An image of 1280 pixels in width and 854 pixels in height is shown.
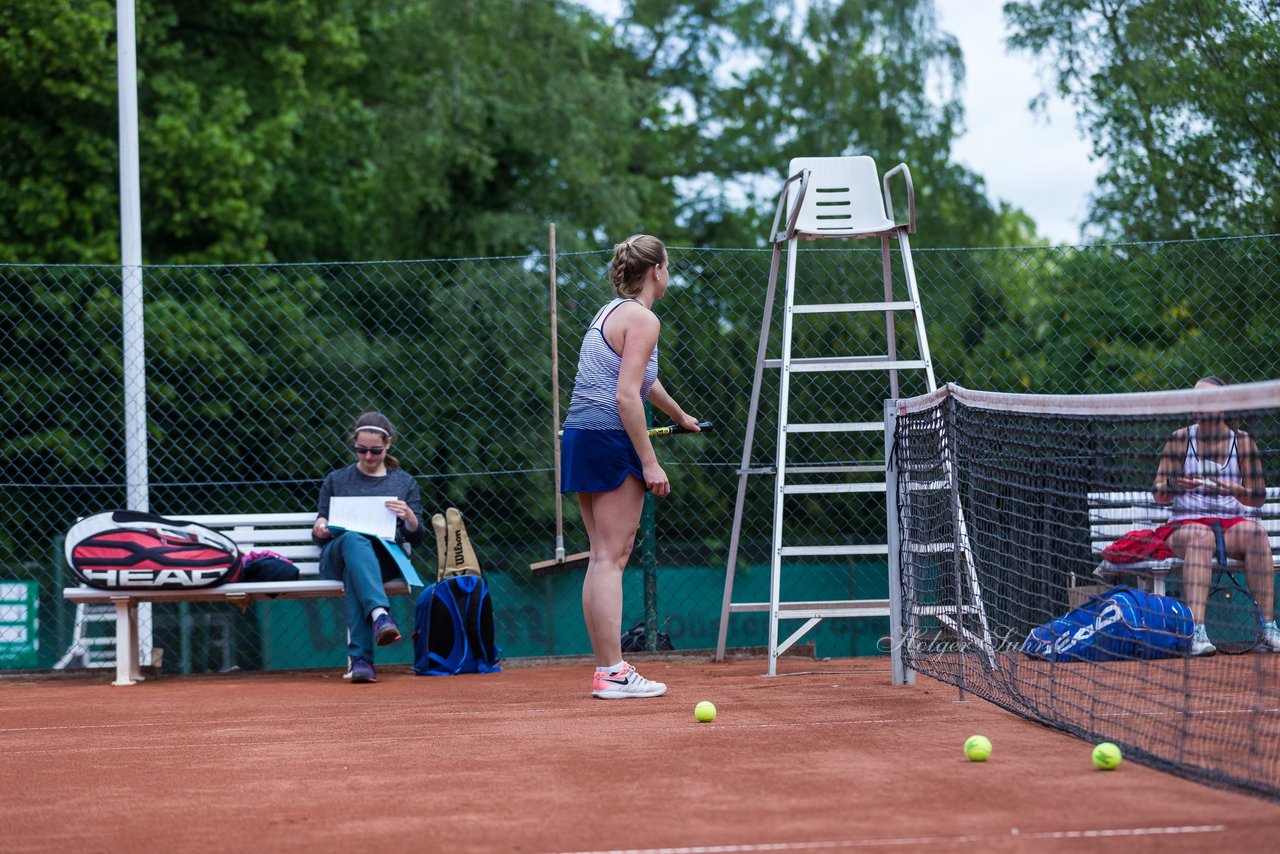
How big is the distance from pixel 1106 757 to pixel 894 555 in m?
1.92

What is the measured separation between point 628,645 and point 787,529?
259 cm

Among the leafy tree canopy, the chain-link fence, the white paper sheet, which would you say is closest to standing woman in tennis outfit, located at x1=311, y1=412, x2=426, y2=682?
the white paper sheet

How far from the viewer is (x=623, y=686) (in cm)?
532

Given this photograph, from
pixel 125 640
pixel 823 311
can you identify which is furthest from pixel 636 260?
pixel 125 640

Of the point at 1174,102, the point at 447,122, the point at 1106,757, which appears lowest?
the point at 1106,757

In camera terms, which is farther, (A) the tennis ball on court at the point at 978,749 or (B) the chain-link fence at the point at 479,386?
(B) the chain-link fence at the point at 479,386

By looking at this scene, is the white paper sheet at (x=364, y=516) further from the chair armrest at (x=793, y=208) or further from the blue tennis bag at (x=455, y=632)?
the chair armrest at (x=793, y=208)

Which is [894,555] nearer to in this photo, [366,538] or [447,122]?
[366,538]

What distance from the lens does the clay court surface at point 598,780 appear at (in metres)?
2.85

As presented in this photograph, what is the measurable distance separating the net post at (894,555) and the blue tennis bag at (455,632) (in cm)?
242

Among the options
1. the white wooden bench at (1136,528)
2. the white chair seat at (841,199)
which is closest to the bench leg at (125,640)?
the white chair seat at (841,199)

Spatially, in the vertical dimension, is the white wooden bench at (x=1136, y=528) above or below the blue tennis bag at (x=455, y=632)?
above

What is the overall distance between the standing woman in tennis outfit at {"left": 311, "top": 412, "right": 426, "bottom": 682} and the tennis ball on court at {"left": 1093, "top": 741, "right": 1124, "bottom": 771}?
156 inches

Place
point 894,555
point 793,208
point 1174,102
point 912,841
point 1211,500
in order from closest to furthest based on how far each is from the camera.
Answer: point 912,841 → point 1211,500 → point 894,555 → point 793,208 → point 1174,102
